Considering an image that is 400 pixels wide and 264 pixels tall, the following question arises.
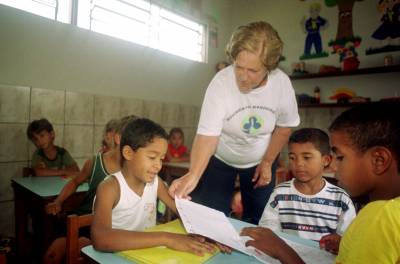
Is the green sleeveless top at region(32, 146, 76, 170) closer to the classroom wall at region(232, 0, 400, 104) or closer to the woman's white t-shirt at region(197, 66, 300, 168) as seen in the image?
the woman's white t-shirt at region(197, 66, 300, 168)

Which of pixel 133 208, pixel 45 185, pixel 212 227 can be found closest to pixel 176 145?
pixel 45 185

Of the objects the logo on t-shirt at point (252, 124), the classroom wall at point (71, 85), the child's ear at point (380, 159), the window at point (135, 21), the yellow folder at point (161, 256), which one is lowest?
the yellow folder at point (161, 256)

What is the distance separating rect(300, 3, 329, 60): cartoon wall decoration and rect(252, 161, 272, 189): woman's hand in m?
2.91

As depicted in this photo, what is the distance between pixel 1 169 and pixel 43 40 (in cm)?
118

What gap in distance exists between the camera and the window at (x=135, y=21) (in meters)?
2.90

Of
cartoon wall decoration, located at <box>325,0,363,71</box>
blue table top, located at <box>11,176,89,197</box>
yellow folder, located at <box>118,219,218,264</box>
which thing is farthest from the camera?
cartoon wall decoration, located at <box>325,0,363,71</box>

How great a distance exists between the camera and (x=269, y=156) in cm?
160

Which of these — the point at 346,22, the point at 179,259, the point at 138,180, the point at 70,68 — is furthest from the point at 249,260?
the point at 346,22

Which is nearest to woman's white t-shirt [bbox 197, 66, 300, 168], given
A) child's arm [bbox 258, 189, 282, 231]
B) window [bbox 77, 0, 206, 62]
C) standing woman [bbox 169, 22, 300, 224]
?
standing woman [bbox 169, 22, 300, 224]

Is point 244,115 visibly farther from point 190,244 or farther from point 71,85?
point 71,85

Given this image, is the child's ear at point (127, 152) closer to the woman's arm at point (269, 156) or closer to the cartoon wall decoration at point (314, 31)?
the woman's arm at point (269, 156)

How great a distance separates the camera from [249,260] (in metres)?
0.80

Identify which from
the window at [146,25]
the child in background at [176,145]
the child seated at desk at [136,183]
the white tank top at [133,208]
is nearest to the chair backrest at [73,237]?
the child seated at desk at [136,183]

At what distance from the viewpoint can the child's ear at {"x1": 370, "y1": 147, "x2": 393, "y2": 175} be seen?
611 millimetres
